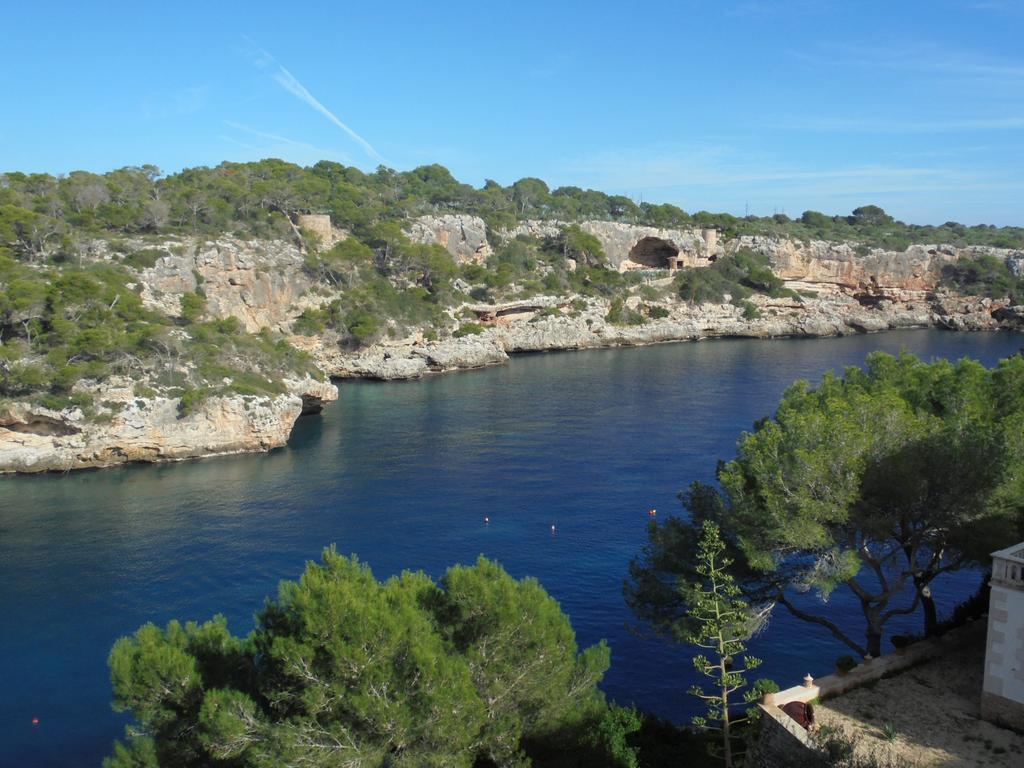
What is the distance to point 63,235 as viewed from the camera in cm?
4984

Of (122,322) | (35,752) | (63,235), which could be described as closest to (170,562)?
(35,752)

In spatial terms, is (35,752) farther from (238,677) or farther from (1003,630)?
(1003,630)

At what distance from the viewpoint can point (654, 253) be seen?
9156 centimetres

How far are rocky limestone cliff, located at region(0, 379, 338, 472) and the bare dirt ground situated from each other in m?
33.1

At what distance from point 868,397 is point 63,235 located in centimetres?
5059

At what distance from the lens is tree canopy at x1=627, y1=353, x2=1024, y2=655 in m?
13.2

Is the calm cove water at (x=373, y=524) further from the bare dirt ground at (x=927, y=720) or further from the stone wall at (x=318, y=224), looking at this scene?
the stone wall at (x=318, y=224)

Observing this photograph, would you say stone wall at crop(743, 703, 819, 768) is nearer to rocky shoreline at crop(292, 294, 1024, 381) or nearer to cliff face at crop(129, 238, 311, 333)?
cliff face at crop(129, 238, 311, 333)

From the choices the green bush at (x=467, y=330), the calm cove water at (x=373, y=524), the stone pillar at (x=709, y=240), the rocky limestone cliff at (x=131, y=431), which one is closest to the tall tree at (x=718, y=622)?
the calm cove water at (x=373, y=524)

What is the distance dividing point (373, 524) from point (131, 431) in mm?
15652

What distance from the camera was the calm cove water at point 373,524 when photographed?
61.9 feet

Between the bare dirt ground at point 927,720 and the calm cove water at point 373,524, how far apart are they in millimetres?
5546

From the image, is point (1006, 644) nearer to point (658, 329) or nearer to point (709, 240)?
point (658, 329)

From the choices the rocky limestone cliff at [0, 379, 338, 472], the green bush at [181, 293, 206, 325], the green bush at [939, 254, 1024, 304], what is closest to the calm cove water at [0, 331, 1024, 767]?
the rocky limestone cliff at [0, 379, 338, 472]
